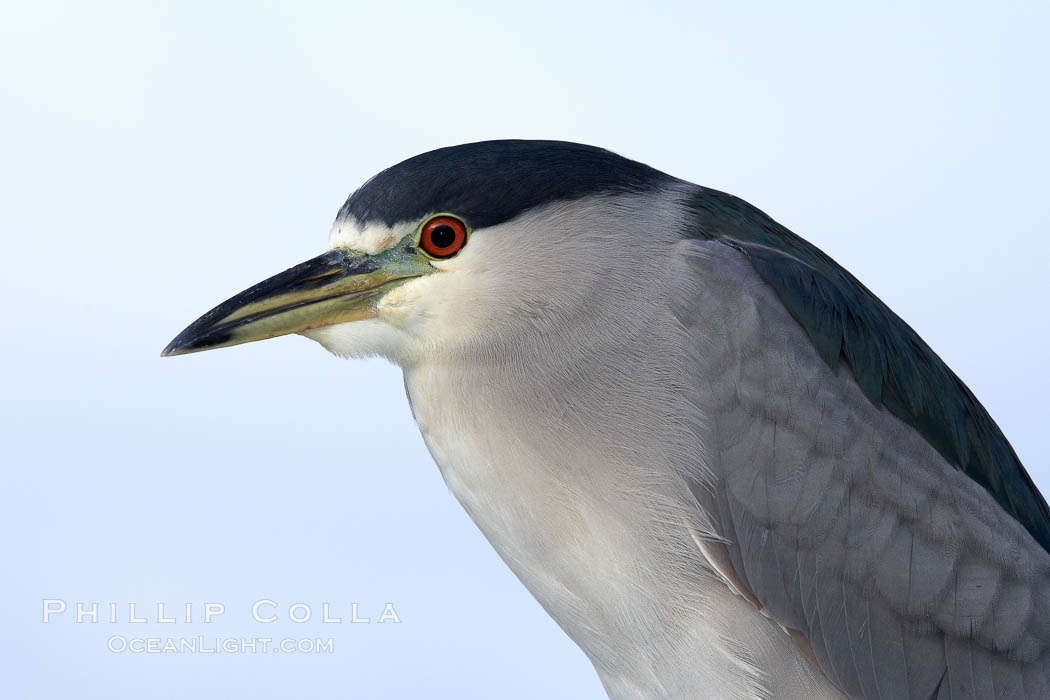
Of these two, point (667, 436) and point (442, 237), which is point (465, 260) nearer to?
point (442, 237)

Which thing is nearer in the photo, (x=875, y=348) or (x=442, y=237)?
(x=442, y=237)

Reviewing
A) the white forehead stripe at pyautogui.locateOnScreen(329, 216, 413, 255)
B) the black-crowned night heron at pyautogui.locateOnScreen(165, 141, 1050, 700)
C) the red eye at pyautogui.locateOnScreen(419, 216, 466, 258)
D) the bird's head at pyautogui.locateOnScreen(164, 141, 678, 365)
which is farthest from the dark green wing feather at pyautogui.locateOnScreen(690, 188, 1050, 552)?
the white forehead stripe at pyautogui.locateOnScreen(329, 216, 413, 255)

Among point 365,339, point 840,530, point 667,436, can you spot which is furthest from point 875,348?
point 365,339

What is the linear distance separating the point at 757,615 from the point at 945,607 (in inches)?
16.6

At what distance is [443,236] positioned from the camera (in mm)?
2471

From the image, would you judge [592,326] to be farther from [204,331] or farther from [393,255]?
[204,331]

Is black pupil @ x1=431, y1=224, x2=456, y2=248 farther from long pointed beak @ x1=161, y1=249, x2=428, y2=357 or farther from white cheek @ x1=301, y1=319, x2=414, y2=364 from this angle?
white cheek @ x1=301, y1=319, x2=414, y2=364

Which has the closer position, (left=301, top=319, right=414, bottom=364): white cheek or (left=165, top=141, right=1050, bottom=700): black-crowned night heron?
(left=165, top=141, right=1050, bottom=700): black-crowned night heron

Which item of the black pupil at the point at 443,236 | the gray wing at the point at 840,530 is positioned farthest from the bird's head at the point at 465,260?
the gray wing at the point at 840,530

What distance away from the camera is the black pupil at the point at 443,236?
8.09 ft

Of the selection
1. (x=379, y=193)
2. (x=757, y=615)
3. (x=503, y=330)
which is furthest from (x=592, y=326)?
(x=757, y=615)

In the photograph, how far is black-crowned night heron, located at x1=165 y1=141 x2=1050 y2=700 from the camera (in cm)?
241

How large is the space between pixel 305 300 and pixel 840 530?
130 cm

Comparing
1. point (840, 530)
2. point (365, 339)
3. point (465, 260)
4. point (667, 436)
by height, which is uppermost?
point (465, 260)
